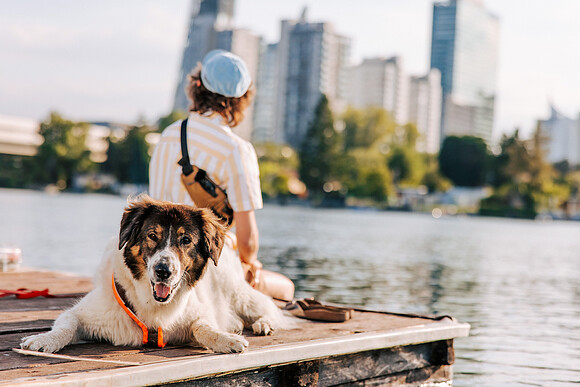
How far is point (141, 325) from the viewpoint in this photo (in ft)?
13.9

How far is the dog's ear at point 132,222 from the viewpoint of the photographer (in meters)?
3.96

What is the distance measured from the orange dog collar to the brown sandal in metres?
1.81

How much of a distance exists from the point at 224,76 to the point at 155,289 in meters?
2.07

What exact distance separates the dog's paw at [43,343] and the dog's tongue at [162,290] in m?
0.61

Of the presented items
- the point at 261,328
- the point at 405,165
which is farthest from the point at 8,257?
the point at 405,165

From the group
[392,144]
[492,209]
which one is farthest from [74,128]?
[492,209]

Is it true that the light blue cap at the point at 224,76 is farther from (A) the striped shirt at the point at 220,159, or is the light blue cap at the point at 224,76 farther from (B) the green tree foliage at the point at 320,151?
(B) the green tree foliage at the point at 320,151

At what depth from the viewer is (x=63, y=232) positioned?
1341 inches

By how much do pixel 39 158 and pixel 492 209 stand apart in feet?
250

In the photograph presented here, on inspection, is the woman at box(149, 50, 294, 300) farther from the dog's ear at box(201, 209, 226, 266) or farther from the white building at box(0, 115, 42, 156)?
the white building at box(0, 115, 42, 156)

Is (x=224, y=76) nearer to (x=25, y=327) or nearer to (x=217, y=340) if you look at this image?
(x=217, y=340)

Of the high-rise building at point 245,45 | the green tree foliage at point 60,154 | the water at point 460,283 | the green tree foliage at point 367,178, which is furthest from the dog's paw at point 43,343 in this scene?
the high-rise building at point 245,45

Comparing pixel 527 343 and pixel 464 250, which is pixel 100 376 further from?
pixel 464 250

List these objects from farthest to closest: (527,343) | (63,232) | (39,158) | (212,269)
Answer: (39,158) < (63,232) < (527,343) < (212,269)
